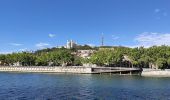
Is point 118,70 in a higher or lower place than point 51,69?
lower

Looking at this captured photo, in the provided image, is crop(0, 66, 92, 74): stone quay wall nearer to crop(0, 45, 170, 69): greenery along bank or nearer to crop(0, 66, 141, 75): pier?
crop(0, 66, 141, 75): pier

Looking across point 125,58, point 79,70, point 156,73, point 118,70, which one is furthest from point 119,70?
point 156,73

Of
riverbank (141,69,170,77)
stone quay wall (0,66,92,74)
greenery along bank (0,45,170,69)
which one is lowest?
riverbank (141,69,170,77)

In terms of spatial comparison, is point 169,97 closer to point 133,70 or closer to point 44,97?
point 44,97

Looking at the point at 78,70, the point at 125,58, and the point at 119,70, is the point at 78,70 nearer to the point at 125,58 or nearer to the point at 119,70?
the point at 119,70

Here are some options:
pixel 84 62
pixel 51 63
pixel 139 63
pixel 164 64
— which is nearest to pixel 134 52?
pixel 139 63

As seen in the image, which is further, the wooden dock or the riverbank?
the wooden dock

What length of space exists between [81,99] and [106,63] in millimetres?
107435

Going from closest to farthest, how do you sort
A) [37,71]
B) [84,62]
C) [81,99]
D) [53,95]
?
[81,99], [53,95], [37,71], [84,62]

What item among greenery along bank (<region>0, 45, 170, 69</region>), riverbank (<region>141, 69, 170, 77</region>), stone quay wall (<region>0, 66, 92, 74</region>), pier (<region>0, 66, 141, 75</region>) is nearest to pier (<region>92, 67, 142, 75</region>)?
pier (<region>0, 66, 141, 75</region>)

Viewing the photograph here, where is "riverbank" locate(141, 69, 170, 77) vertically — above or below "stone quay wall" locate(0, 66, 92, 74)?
below

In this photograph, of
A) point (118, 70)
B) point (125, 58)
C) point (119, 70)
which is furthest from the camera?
point (125, 58)

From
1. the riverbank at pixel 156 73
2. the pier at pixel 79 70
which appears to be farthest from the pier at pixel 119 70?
the riverbank at pixel 156 73

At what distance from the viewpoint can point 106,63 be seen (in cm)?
16625
